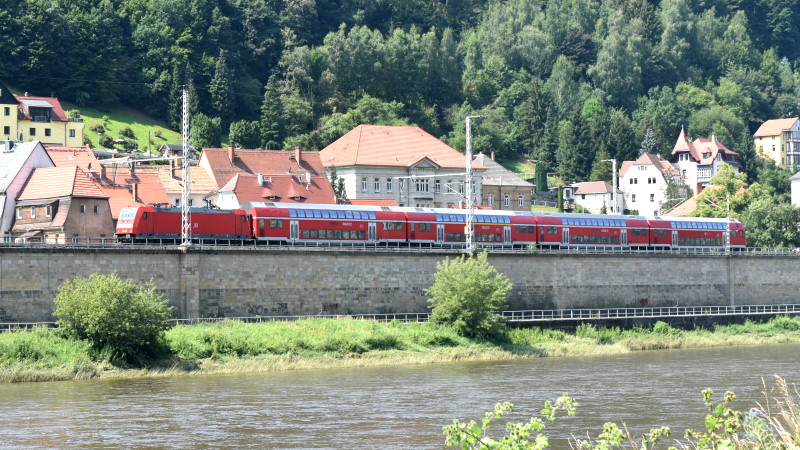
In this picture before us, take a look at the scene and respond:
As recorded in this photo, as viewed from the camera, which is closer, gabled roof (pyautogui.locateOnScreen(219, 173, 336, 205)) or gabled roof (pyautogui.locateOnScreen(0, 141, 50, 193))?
gabled roof (pyautogui.locateOnScreen(0, 141, 50, 193))

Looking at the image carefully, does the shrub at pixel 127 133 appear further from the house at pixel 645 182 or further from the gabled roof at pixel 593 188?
the house at pixel 645 182

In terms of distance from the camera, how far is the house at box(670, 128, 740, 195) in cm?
13412

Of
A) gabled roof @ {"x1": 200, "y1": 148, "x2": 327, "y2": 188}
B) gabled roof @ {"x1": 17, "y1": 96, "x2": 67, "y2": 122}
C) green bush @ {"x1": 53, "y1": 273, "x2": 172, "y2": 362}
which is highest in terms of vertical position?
gabled roof @ {"x1": 17, "y1": 96, "x2": 67, "y2": 122}

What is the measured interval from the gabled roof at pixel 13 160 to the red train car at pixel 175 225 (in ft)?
32.3

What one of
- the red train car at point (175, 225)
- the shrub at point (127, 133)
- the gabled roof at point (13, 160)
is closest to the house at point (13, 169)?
the gabled roof at point (13, 160)

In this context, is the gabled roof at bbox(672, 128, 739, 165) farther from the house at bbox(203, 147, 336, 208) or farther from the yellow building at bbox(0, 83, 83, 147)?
the yellow building at bbox(0, 83, 83, 147)

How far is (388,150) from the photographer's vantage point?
3748 inches

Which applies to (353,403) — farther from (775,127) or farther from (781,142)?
(775,127)

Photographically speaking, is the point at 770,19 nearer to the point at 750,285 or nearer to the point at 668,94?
the point at 668,94

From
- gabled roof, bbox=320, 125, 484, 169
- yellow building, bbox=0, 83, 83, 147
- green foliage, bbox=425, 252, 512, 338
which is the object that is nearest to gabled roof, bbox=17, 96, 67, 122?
yellow building, bbox=0, 83, 83, 147

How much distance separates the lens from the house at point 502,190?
101 meters

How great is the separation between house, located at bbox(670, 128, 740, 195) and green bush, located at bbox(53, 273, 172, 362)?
304ft

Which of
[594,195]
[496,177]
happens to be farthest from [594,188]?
[496,177]

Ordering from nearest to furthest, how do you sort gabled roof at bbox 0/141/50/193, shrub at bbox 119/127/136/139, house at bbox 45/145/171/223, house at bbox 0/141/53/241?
house at bbox 0/141/53/241, gabled roof at bbox 0/141/50/193, house at bbox 45/145/171/223, shrub at bbox 119/127/136/139
